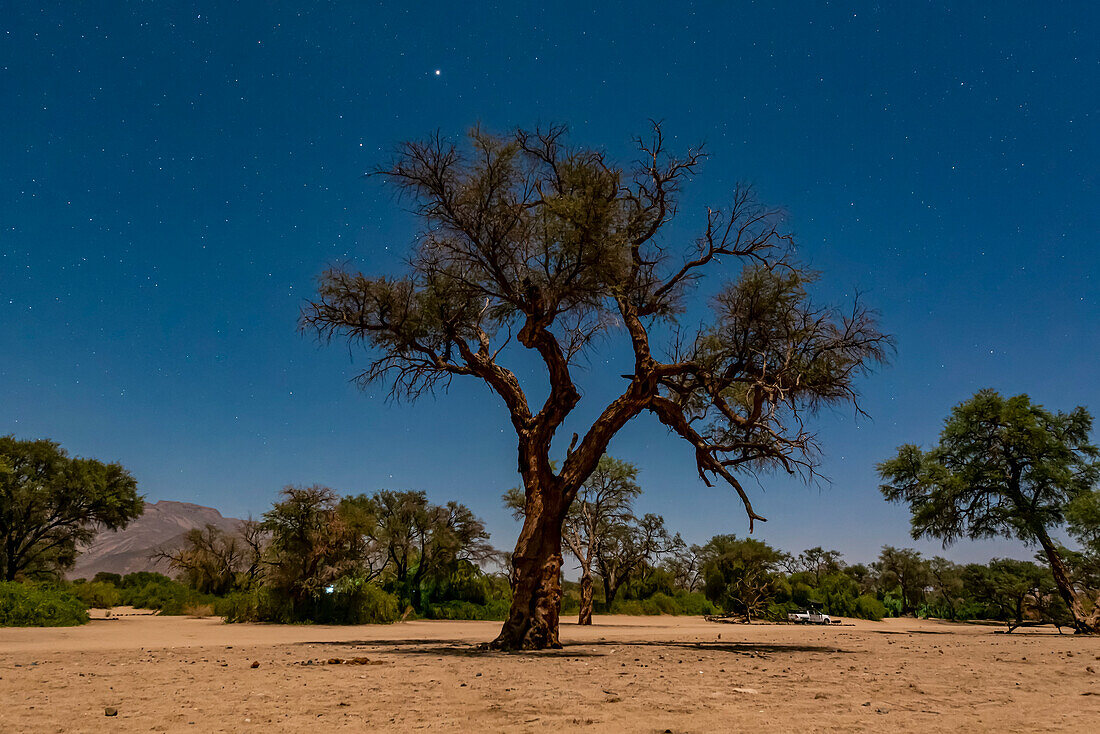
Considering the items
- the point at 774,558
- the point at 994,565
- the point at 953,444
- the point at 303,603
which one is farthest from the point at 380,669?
the point at 994,565

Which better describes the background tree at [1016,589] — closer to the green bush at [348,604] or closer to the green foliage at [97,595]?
the green bush at [348,604]

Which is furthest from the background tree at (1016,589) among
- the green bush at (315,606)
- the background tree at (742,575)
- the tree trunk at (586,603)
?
the green bush at (315,606)

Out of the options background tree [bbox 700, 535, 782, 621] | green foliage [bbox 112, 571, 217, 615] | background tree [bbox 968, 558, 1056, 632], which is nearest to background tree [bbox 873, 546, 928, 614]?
background tree [bbox 968, 558, 1056, 632]

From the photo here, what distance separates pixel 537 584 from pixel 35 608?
20.2m

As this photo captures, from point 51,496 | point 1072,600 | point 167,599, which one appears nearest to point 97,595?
point 167,599

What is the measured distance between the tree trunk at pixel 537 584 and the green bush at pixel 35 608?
1902 centimetres

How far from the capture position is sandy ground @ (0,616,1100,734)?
5.02 m

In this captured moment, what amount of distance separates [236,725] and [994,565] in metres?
62.0

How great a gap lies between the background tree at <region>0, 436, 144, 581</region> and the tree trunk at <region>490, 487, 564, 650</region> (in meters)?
27.4

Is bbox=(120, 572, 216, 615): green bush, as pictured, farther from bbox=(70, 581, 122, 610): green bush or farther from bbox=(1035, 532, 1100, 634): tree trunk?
bbox=(1035, 532, 1100, 634): tree trunk

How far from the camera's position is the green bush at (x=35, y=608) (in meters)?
20.6

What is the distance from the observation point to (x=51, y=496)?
29.2 metres

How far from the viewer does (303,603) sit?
25547 mm

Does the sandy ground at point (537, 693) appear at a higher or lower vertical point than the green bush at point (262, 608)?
higher
